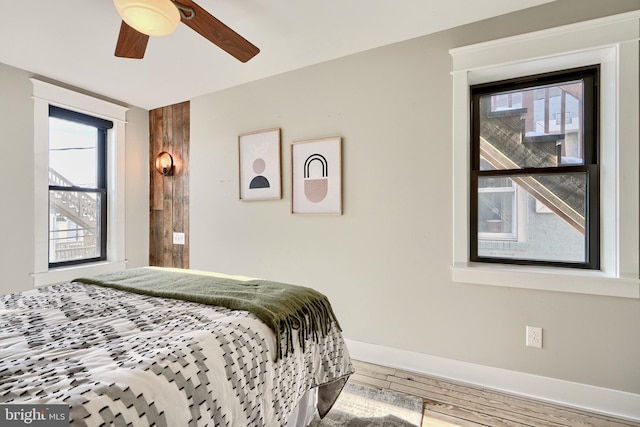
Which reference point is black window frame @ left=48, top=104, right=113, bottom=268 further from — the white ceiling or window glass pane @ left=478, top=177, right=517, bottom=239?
window glass pane @ left=478, top=177, right=517, bottom=239

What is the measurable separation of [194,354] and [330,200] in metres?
1.70

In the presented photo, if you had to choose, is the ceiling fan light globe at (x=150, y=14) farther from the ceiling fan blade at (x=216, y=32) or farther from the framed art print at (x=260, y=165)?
the framed art print at (x=260, y=165)

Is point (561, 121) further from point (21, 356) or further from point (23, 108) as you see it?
point (23, 108)

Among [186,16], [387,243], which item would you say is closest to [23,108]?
[186,16]

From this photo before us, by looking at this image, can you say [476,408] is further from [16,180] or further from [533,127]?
[16,180]

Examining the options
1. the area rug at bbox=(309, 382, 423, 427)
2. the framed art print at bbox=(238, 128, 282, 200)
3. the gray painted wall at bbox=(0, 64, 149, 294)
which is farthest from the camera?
the framed art print at bbox=(238, 128, 282, 200)

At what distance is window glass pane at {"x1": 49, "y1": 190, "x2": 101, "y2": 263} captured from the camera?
2811 mm

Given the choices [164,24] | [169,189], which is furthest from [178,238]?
[164,24]

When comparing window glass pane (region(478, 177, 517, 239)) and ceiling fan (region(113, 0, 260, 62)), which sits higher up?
ceiling fan (region(113, 0, 260, 62))

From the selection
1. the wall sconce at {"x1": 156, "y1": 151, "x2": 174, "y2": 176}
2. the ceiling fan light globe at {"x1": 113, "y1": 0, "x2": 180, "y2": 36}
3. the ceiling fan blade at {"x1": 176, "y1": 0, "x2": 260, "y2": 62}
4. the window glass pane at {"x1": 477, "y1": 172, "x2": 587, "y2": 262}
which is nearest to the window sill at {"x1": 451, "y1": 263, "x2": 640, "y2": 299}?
the window glass pane at {"x1": 477, "y1": 172, "x2": 587, "y2": 262}

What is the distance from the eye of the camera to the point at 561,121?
1.94 metres

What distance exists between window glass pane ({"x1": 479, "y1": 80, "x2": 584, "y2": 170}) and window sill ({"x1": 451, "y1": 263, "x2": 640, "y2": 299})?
2.33 ft

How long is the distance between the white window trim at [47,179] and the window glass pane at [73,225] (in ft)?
0.41

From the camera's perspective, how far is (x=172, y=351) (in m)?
0.89
